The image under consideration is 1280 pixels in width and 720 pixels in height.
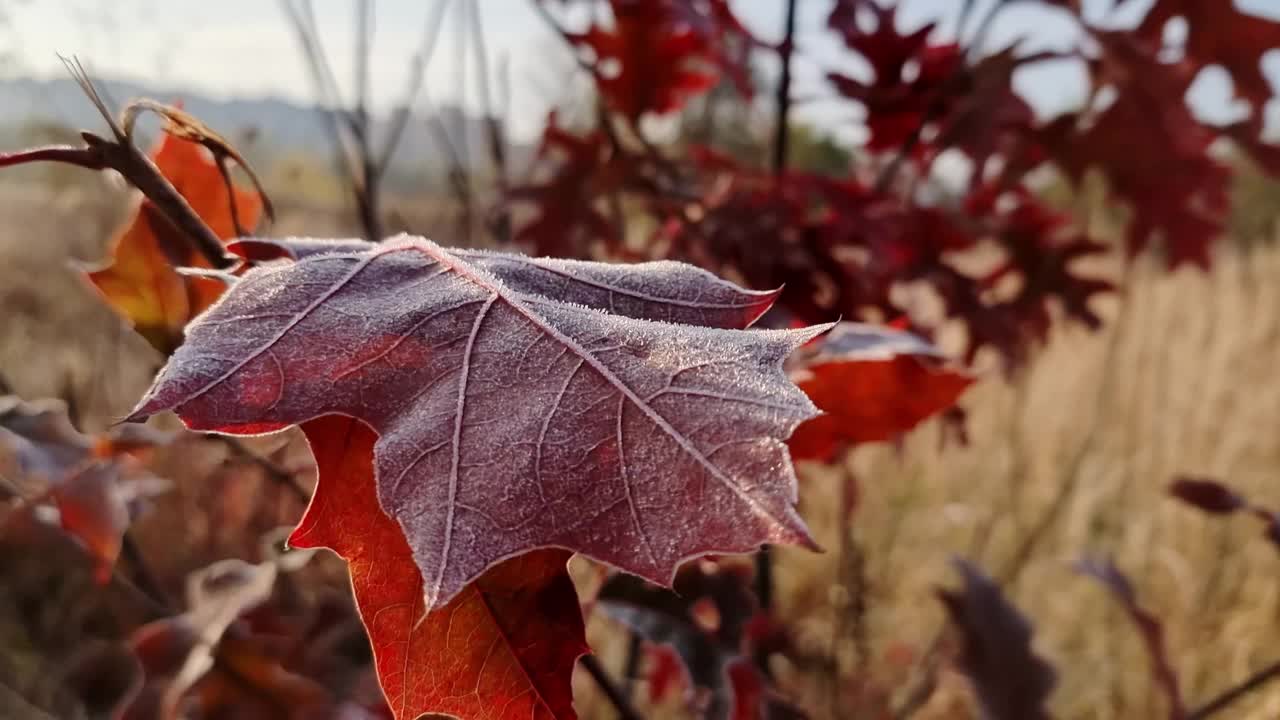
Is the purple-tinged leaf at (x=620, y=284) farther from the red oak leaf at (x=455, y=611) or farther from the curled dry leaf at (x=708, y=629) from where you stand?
the curled dry leaf at (x=708, y=629)

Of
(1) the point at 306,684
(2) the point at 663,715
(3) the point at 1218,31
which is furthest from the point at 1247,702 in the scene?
(1) the point at 306,684

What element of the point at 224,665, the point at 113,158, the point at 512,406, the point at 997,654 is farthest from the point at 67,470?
the point at 997,654

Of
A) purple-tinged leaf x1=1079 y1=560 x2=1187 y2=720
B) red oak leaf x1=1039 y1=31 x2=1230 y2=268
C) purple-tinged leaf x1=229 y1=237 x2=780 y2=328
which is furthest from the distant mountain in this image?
purple-tinged leaf x1=1079 y1=560 x2=1187 y2=720

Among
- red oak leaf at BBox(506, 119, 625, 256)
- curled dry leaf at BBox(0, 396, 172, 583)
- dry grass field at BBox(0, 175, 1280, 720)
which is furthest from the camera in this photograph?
dry grass field at BBox(0, 175, 1280, 720)

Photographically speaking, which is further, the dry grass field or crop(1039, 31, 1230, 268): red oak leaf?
the dry grass field

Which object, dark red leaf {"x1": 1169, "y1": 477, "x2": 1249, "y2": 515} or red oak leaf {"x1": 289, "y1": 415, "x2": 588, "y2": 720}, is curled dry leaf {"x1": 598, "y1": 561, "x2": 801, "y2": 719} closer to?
red oak leaf {"x1": 289, "y1": 415, "x2": 588, "y2": 720}

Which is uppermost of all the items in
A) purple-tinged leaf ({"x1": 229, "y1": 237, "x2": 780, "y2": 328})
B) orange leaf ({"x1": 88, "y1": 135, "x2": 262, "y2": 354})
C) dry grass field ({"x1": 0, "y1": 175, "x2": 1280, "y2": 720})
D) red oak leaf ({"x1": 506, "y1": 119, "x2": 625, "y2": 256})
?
purple-tinged leaf ({"x1": 229, "y1": 237, "x2": 780, "y2": 328})

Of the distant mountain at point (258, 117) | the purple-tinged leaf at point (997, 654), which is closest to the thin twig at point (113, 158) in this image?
the distant mountain at point (258, 117)
